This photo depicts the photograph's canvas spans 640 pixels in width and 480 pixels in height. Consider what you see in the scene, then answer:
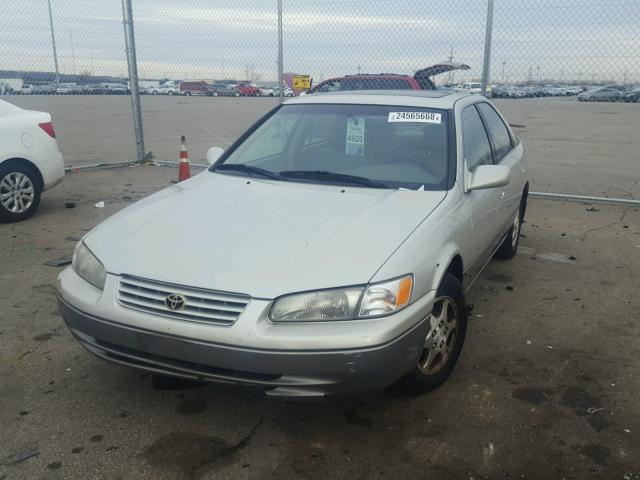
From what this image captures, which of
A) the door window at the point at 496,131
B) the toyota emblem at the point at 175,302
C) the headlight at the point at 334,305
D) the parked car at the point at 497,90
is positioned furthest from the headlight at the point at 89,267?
the parked car at the point at 497,90

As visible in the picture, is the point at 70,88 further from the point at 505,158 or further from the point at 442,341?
the point at 442,341

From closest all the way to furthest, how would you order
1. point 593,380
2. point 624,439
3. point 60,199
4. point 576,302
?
1. point 624,439
2. point 593,380
3. point 576,302
4. point 60,199

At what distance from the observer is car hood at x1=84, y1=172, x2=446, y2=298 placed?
8.57 feet

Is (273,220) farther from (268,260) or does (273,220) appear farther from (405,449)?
(405,449)

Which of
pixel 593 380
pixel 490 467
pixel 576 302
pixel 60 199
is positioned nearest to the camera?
pixel 490 467

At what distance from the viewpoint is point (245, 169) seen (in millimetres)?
3980

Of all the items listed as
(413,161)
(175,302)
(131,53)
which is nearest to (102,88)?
(131,53)

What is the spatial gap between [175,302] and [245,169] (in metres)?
1.60

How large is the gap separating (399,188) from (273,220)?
870mm

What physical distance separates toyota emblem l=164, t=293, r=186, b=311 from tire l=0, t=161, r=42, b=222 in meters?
4.93

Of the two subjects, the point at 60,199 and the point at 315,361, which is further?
the point at 60,199

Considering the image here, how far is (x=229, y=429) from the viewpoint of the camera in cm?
289

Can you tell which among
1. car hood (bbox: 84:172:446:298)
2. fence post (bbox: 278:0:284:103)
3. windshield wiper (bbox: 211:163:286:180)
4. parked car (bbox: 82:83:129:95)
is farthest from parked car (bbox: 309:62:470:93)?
car hood (bbox: 84:172:446:298)

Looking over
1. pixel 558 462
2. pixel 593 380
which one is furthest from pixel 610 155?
pixel 558 462
